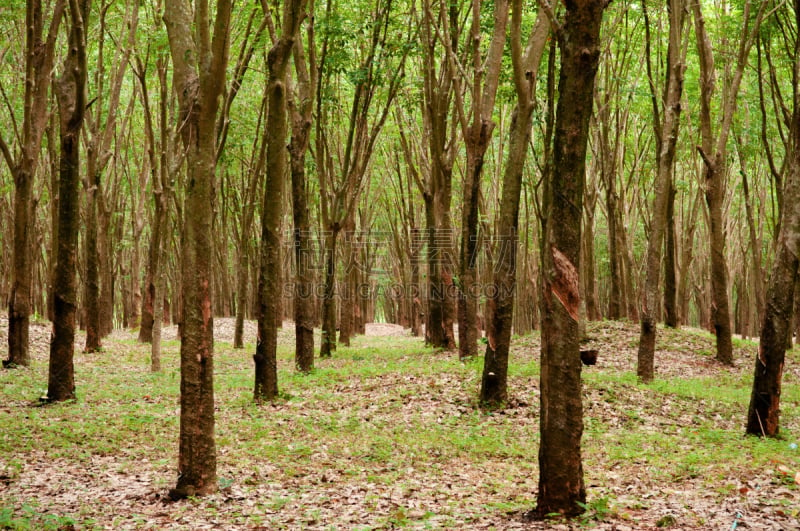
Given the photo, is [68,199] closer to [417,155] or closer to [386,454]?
[386,454]

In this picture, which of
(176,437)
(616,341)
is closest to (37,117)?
(176,437)

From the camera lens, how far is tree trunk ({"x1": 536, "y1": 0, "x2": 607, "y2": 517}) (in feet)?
17.7

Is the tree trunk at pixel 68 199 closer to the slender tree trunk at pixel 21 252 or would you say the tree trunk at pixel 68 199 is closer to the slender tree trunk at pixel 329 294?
the slender tree trunk at pixel 21 252

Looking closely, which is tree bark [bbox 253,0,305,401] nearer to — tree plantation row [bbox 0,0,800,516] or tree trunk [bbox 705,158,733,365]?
tree plantation row [bbox 0,0,800,516]

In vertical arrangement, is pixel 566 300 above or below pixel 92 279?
below

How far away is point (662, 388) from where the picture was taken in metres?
11.9

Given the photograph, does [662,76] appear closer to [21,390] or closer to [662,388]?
[662,388]

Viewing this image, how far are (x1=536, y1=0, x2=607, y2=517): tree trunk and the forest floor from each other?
0.36 meters

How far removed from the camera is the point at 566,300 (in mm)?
5461

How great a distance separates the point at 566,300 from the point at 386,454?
12.3 feet

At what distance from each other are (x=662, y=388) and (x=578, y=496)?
7.26 meters

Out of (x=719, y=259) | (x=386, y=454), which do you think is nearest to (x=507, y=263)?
(x=386, y=454)

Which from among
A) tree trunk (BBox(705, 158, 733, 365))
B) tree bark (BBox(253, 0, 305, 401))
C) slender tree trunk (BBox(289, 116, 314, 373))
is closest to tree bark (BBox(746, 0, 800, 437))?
tree trunk (BBox(705, 158, 733, 365))

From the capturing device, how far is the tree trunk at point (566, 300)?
5.41 m
